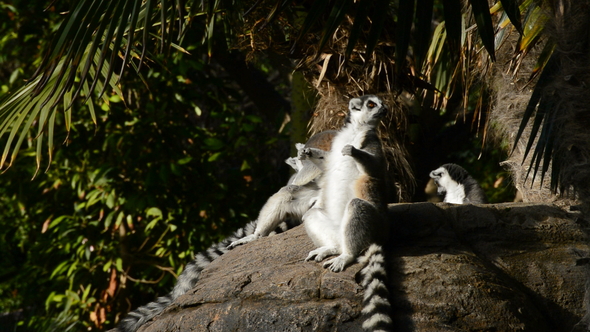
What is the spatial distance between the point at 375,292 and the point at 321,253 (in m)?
0.67

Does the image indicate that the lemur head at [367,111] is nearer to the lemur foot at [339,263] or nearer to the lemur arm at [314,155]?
the lemur arm at [314,155]

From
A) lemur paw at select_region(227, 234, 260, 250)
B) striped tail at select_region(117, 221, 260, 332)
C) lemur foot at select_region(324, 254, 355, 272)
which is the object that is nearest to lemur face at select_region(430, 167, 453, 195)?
lemur paw at select_region(227, 234, 260, 250)

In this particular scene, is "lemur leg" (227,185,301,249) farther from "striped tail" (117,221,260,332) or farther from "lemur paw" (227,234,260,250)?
"striped tail" (117,221,260,332)

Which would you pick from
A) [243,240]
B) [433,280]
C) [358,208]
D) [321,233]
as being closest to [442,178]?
[243,240]

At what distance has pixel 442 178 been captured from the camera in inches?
254

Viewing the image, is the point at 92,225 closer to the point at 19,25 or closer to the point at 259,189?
the point at 259,189

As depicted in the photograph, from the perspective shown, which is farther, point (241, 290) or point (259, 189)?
point (259, 189)

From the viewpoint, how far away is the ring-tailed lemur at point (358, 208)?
342 cm

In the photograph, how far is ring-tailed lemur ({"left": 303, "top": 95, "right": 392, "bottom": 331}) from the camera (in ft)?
11.2

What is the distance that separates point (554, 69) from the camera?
3668 millimetres

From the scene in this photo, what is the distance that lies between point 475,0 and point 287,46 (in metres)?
3.52

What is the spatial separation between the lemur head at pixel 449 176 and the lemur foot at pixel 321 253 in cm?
273

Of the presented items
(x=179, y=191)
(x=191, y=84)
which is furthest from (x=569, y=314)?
(x=191, y=84)

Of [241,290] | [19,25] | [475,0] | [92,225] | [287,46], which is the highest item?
[19,25]
